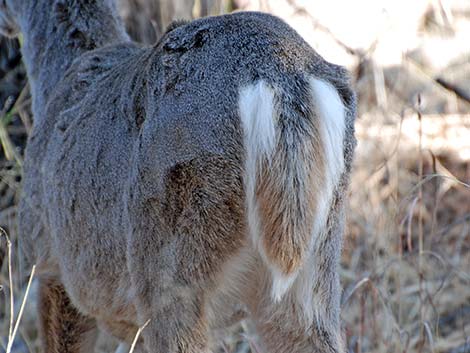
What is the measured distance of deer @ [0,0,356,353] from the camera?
3234 millimetres

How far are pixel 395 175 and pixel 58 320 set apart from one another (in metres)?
2.39

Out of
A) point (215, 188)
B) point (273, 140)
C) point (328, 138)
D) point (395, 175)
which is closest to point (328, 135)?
point (328, 138)

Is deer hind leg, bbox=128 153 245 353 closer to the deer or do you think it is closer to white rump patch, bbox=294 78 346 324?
the deer

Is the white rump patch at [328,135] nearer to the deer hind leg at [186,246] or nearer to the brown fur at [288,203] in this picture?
the brown fur at [288,203]

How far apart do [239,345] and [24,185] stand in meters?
1.88

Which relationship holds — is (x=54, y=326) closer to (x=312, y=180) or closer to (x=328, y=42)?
(x=312, y=180)

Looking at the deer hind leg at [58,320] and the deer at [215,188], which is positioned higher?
the deer at [215,188]

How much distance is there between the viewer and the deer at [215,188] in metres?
3.23

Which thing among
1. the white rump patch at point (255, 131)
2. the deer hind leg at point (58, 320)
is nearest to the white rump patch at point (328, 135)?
the white rump patch at point (255, 131)

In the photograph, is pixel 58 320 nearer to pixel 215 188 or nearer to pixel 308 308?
pixel 308 308

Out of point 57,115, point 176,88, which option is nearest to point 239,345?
point 57,115

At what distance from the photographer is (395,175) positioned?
614cm

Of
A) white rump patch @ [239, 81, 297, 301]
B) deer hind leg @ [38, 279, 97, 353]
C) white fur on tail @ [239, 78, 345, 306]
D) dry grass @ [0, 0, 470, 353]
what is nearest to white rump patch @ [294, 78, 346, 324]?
white fur on tail @ [239, 78, 345, 306]

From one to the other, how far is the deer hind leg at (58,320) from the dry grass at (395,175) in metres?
0.42
